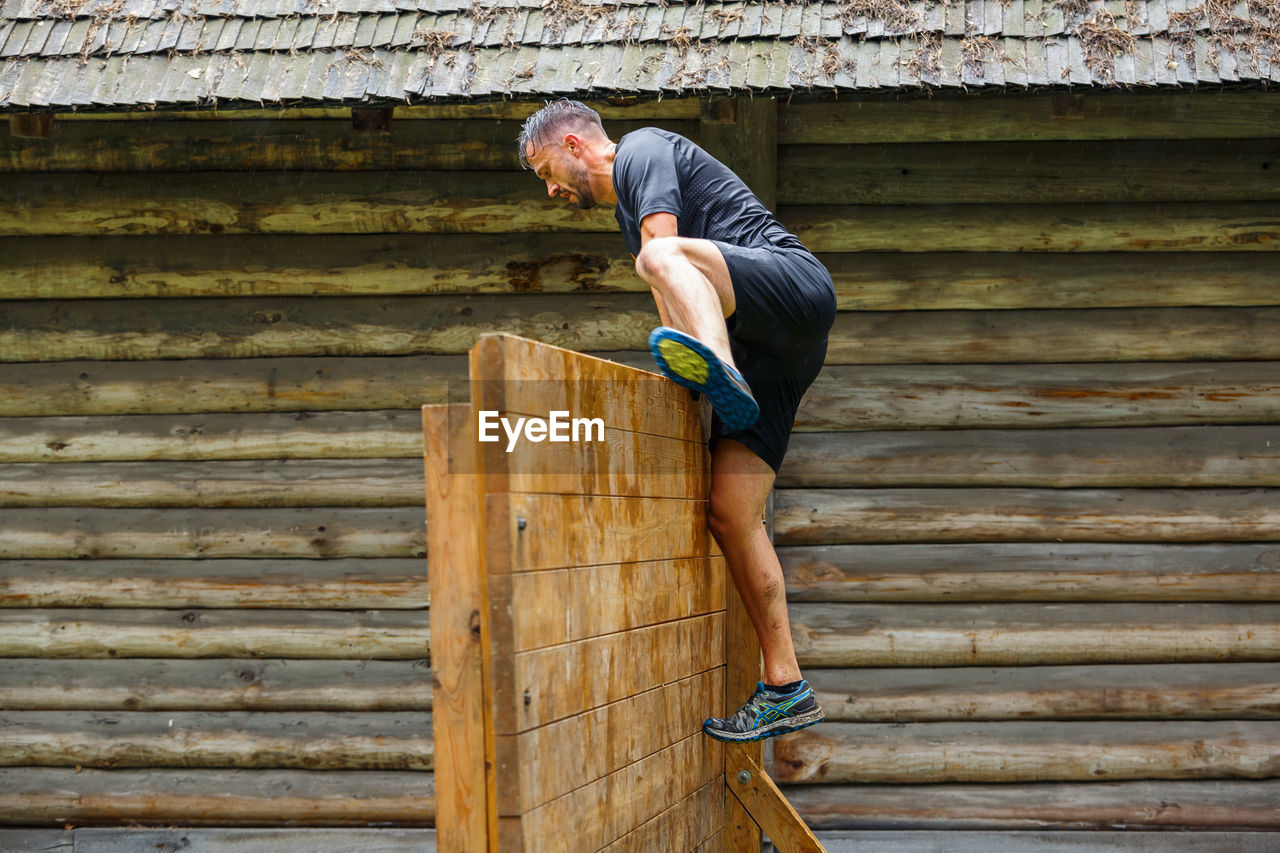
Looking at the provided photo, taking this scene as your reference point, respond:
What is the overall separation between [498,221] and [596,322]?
2.09ft

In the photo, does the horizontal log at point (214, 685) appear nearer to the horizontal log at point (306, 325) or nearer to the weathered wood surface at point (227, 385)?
the weathered wood surface at point (227, 385)

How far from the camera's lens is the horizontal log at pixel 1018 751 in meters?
4.77

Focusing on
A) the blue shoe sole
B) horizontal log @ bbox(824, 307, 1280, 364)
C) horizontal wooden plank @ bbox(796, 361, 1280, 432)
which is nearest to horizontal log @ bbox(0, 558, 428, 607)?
horizontal wooden plank @ bbox(796, 361, 1280, 432)

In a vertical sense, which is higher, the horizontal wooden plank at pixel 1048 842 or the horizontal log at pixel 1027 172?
the horizontal log at pixel 1027 172

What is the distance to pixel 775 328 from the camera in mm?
2590

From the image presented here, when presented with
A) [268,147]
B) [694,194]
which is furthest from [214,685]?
[694,194]

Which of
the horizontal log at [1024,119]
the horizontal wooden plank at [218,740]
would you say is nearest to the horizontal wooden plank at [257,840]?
the horizontal wooden plank at [218,740]

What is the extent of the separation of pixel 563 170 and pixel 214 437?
2.95 meters

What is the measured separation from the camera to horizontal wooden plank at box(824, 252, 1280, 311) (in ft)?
15.7

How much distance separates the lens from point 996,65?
4059 millimetres

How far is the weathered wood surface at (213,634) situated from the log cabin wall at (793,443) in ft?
0.05

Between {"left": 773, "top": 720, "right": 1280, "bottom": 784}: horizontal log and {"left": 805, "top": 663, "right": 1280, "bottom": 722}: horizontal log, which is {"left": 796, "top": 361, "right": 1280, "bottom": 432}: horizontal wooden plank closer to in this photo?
{"left": 805, "top": 663, "right": 1280, "bottom": 722}: horizontal log

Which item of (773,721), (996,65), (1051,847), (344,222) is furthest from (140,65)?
(1051,847)

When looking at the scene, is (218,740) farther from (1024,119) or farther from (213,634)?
(1024,119)
